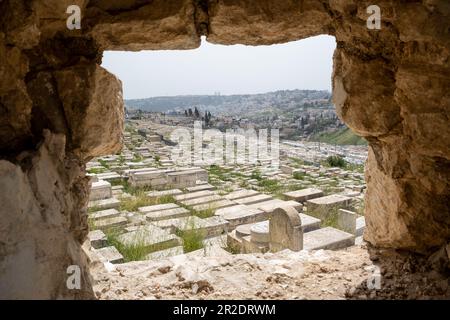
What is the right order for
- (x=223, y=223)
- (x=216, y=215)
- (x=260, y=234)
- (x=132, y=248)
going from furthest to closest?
(x=216, y=215)
(x=223, y=223)
(x=260, y=234)
(x=132, y=248)

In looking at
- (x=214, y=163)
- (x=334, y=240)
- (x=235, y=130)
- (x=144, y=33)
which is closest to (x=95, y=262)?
(x=144, y=33)

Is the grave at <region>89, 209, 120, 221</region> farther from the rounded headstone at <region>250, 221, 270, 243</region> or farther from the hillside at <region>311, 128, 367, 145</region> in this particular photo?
the hillside at <region>311, 128, 367, 145</region>

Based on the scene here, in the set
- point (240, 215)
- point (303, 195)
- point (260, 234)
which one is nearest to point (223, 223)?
point (240, 215)

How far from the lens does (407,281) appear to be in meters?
2.82

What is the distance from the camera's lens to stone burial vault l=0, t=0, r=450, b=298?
2.25 m

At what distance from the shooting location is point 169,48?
3.24m

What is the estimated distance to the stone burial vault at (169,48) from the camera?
→ 2.25 m

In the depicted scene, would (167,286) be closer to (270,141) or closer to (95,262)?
(95,262)

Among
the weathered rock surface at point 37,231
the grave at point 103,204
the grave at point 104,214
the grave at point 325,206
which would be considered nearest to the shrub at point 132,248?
the grave at point 104,214

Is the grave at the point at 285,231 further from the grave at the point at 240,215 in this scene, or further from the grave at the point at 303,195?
the grave at the point at 303,195

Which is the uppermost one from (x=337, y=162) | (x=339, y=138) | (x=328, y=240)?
(x=328, y=240)

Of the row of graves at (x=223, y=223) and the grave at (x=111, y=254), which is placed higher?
the grave at (x=111, y=254)

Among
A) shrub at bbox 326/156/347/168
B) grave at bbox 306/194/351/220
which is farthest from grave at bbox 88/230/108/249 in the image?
shrub at bbox 326/156/347/168

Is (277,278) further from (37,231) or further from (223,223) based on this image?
(223,223)
